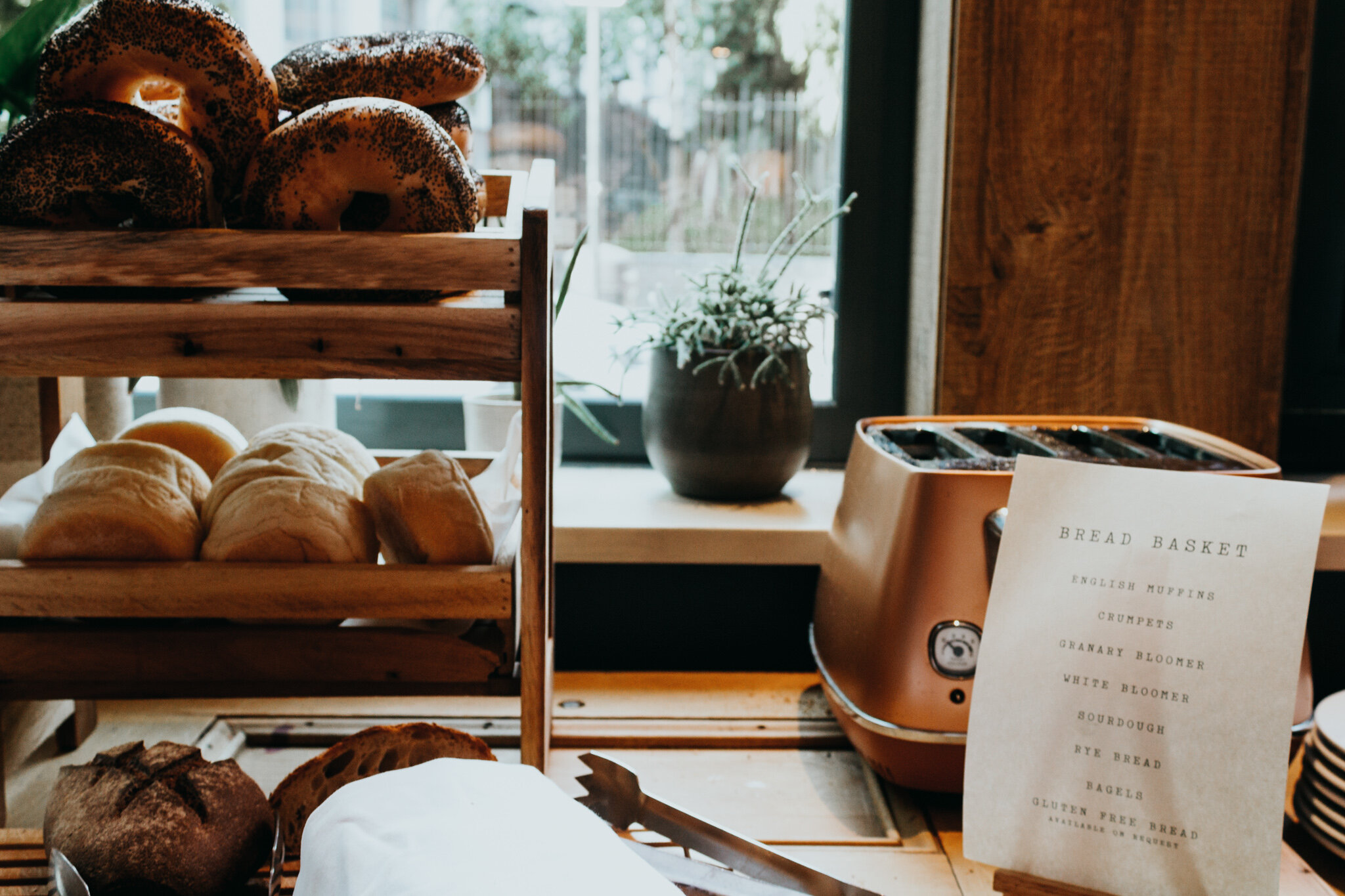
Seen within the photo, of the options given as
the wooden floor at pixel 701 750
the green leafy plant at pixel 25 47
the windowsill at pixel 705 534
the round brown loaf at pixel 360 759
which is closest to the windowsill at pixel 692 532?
the windowsill at pixel 705 534

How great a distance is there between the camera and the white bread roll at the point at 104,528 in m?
0.68

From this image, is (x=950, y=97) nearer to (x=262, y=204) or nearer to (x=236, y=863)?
(x=262, y=204)

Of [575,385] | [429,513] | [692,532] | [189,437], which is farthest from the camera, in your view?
[575,385]

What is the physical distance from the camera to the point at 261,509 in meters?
0.68

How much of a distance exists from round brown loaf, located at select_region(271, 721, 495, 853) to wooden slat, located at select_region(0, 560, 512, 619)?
104 mm

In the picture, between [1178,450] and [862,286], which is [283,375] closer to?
[1178,450]

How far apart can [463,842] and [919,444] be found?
0.62 meters

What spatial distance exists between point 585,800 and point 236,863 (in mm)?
235

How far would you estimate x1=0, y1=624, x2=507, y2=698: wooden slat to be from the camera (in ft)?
2.25

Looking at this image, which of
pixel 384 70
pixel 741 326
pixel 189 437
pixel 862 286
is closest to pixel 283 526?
pixel 189 437

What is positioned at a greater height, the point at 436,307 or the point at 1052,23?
the point at 1052,23

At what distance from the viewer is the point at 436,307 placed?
2.06 feet

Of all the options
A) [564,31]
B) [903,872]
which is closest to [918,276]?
[564,31]

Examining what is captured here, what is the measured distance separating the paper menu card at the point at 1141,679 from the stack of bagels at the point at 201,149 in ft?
1.38
